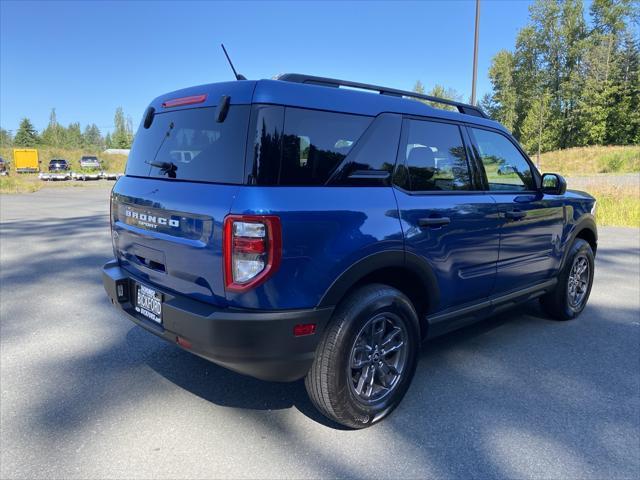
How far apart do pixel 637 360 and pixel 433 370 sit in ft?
5.65

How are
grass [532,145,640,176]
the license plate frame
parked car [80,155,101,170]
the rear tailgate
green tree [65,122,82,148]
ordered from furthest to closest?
green tree [65,122,82,148], parked car [80,155,101,170], grass [532,145,640,176], the license plate frame, the rear tailgate

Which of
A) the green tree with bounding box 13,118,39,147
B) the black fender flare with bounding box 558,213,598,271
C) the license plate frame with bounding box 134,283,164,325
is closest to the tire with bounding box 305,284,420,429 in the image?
the license plate frame with bounding box 134,283,164,325

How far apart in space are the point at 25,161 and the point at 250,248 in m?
52.8

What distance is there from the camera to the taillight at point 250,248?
2.15 meters

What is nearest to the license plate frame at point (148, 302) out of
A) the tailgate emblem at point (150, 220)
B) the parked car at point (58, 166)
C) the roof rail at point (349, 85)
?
the tailgate emblem at point (150, 220)

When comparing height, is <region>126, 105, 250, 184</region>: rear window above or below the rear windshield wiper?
above

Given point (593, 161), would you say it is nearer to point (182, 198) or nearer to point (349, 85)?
point (349, 85)

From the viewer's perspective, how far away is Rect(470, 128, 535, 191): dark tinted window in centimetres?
359

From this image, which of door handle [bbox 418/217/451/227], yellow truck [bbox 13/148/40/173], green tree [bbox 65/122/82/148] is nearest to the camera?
door handle [bbox 418/217/451/227]

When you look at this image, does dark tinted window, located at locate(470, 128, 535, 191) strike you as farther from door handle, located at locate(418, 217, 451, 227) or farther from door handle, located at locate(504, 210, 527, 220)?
Answer: door handle, located at locate(418, 217, 451, 227)

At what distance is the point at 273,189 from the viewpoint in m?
2.24

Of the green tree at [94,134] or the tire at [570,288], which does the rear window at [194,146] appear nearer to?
the tire at [570,288]

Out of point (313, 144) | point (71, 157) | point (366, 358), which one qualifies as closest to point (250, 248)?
point (313, 144)

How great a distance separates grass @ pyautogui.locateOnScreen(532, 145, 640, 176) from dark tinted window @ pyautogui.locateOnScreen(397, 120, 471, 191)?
36694 mm
